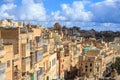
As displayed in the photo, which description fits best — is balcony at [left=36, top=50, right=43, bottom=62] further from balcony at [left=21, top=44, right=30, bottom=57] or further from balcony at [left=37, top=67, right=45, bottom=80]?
balcony at [left=21, top=44, right=30, bottom=57]

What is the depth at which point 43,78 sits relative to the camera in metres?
43.4

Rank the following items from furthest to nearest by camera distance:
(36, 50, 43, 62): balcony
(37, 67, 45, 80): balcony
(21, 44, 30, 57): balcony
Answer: (36, 50, 43, 62): balcony < (37, 67, 45, 80): balcony < (21, 44, 30, 57): balcony

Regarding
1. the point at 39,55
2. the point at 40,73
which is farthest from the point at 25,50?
the point at 39,55

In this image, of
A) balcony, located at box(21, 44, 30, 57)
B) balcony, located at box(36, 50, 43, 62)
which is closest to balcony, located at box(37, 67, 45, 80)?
balcony, located at box(36, 50, 43, 62)

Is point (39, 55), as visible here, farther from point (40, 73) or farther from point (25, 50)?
point (25, 50)

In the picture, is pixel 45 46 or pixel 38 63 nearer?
pixel 38 63

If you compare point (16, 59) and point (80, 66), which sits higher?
point (16, 59)

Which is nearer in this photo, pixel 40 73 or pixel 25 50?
pixel 25 50

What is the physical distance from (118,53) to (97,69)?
33.2 metres

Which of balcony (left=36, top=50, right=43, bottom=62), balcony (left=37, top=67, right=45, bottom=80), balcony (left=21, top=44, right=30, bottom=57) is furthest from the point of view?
balcony (left=36, top=50, right=43, bottom=62)

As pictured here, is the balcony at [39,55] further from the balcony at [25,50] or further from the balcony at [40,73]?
the balcony at [25,50]

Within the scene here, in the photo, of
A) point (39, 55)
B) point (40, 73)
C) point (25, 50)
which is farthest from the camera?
point (39, 55)

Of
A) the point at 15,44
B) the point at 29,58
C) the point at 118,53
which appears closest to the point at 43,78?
the point at 29,58

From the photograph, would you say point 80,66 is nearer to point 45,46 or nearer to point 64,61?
point 64,61
